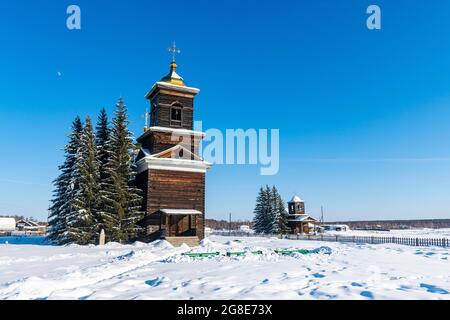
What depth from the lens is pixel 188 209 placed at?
93.6 feet

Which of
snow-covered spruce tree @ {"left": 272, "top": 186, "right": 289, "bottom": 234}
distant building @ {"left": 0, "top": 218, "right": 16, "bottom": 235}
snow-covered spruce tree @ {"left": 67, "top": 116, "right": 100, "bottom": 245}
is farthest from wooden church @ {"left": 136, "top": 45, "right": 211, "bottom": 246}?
distant building @ {"left": 0, "top": 218, "right": 16, "bottom": 235}

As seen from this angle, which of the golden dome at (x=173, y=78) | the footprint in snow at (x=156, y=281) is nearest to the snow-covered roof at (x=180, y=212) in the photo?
the golden dome at (x=173, y=78)

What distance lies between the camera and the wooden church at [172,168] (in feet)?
90.2

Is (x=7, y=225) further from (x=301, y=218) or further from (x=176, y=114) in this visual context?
(x=301, y=218)

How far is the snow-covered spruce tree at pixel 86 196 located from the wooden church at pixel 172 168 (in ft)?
12.8

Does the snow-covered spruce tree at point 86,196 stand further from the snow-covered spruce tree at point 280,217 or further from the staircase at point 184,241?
the snow-covered spruce tree at point 280,217

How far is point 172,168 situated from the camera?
28.2m

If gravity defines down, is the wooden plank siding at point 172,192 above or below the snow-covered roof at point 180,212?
above

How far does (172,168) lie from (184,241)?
6.23 m

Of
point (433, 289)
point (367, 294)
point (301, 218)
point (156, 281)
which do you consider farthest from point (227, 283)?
point (301, 218)

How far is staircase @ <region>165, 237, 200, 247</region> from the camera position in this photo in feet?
85.7

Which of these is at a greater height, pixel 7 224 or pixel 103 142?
pixel 103 142

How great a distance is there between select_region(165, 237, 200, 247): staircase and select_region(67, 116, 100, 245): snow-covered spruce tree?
611cm
